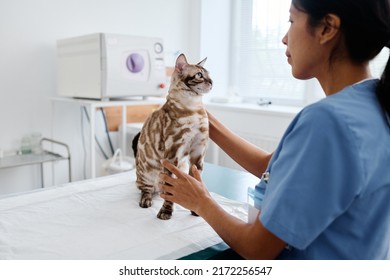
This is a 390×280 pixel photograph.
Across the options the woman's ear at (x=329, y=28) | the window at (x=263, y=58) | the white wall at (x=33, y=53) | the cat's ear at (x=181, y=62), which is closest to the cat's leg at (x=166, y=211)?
the cat's ear at (x=181, y=62)

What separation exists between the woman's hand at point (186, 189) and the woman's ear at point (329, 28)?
421mm

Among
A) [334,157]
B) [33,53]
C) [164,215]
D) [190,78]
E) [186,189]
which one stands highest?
[33,53]

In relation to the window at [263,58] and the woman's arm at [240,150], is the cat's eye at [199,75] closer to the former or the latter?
the woman's arm at [240,150]

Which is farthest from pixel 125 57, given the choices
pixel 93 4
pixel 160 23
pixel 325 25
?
pixel 325 25

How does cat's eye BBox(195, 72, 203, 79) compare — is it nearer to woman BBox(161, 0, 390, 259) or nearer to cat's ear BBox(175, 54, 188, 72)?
cat's ear BBox(175, 54, 188, 72)

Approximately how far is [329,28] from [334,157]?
0.86 ft

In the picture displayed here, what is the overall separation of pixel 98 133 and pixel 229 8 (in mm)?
1726

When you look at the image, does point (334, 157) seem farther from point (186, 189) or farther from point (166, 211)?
point (166, 211)

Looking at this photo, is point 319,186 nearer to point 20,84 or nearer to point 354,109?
point 354,109

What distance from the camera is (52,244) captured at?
2.75 feet

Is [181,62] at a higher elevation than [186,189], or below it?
higher

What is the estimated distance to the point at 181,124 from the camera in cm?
92

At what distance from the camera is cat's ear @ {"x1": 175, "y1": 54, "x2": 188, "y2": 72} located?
3.01 ft

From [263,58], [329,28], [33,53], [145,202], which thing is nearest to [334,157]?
[329,28]
